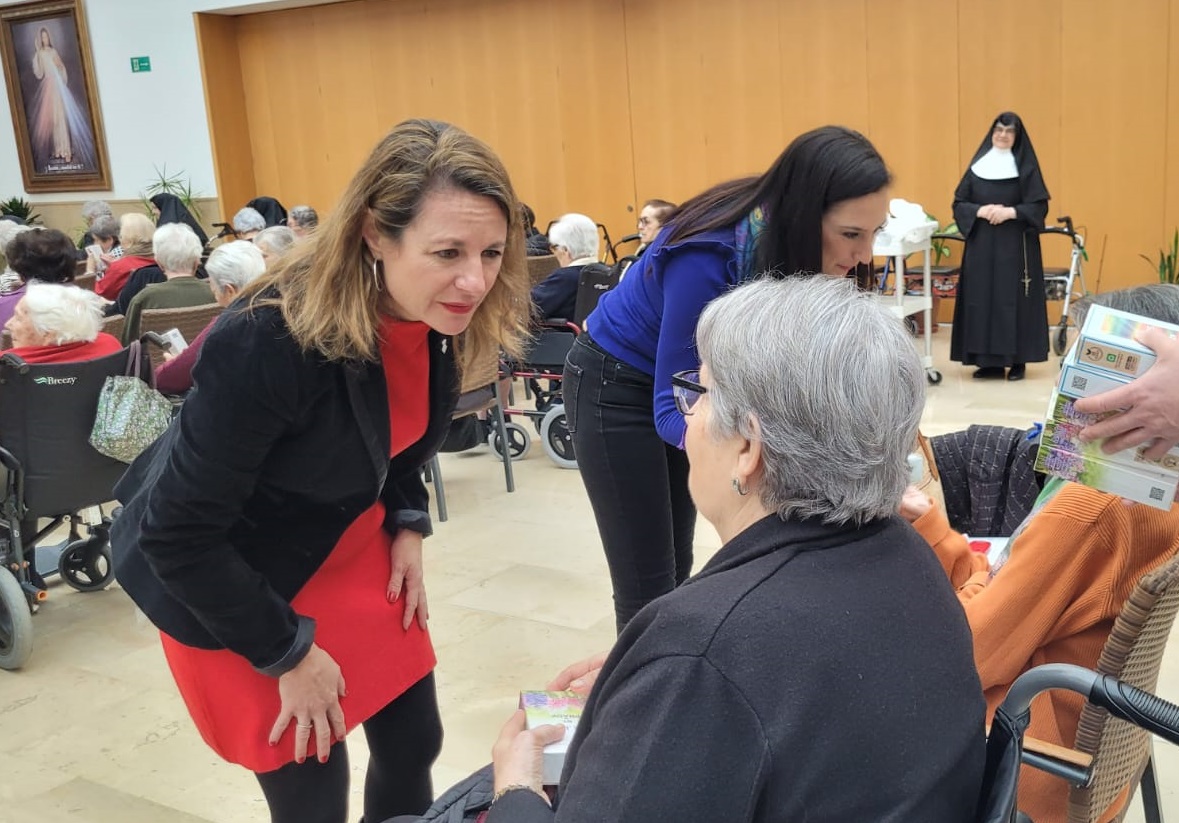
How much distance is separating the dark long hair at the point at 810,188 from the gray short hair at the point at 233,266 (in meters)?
2.88

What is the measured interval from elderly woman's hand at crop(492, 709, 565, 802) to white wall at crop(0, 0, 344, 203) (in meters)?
11.5

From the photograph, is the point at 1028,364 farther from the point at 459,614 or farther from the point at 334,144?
the point at 334,144

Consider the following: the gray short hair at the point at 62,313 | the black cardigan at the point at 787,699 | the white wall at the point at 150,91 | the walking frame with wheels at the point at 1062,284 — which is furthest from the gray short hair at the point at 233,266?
the white wall at the point at 150,91

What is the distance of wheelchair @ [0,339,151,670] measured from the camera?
10.9ft

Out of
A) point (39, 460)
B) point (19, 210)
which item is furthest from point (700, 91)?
point (19, 210)

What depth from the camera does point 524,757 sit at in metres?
1.24

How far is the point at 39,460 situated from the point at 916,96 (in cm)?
711

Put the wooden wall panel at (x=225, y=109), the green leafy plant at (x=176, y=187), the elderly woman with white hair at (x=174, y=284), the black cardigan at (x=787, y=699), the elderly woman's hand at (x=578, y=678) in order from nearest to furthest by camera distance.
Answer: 1. the black cardigan at (x=787, y=699)
2. the elderly woman's hand at (x=578, y=678)
3. the elderly woman with white hair at (x=174, y=284)
4. the wooden wall panel at (x=225, y=109)
5. the green leafy plant at (x=176, y=187)

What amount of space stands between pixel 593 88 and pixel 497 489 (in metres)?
5.94

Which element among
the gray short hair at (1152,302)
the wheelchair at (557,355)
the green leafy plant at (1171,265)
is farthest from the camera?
the green leafy plant at (1171,265)

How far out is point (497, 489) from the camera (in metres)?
5.05

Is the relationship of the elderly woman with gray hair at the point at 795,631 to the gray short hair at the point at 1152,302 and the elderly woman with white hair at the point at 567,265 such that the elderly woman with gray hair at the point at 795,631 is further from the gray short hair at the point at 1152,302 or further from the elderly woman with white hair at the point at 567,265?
the elderly woman with white hair at the point at 567,265

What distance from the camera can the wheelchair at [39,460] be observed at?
331 cm

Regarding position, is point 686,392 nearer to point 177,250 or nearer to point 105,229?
point 177,250
